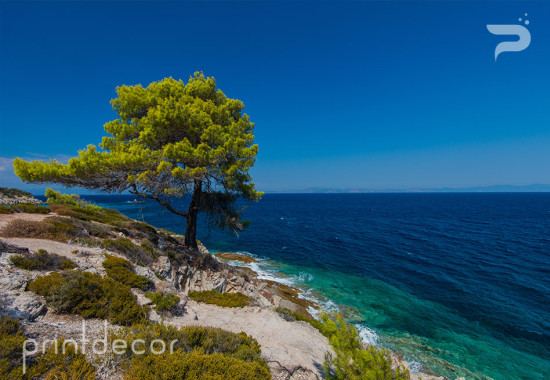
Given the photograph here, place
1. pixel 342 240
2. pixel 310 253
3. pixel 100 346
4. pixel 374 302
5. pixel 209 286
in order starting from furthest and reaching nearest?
pixel 342 240
pixel 310 253
pixel 374 302
pixel 209 286
pixel 100 346

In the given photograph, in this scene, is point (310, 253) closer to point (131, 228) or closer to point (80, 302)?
point (131, 228)

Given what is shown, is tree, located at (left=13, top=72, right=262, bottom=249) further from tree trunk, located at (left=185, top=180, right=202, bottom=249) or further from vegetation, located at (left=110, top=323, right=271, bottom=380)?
vegetation, located at (left=110, top=323, right=271, bottom=380)

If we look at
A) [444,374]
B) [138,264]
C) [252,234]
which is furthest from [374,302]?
[252,234]

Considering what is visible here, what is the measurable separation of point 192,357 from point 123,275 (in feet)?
19.1

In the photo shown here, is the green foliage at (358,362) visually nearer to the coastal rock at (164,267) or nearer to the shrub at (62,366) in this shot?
the shrub at (62,366)

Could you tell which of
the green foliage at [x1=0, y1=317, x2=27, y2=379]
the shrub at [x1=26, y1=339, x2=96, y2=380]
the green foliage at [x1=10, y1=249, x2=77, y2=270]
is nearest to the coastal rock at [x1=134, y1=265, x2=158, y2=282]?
the green foliage at [x1=10, y1=249, x2=77, y2=270]

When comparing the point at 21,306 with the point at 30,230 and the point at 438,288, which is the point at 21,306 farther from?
the point at 438,288

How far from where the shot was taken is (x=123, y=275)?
9.30 m

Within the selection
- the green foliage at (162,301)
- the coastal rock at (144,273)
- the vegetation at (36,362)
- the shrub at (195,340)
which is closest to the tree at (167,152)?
the coastal rock at (144,273)

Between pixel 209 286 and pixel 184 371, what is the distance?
9.34 meters

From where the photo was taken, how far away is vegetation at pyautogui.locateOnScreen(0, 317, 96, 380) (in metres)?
4.04

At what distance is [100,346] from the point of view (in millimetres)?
5430

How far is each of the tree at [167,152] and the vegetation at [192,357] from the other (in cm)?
768

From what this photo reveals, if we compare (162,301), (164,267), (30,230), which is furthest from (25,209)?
(162,301)
